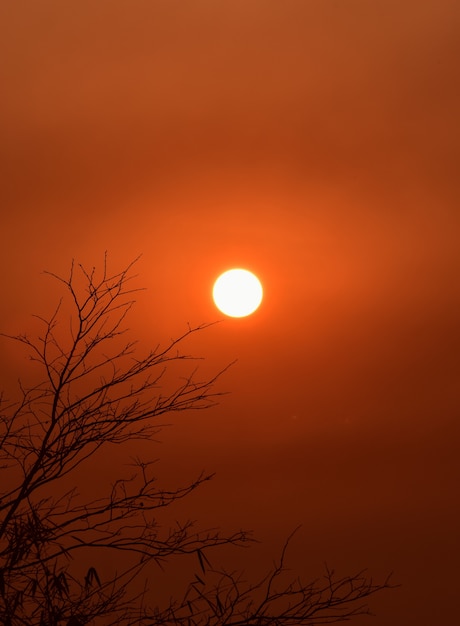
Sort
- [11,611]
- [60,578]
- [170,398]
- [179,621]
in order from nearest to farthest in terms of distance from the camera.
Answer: [11,611] → [179,621] → [60,578] → [170,398]

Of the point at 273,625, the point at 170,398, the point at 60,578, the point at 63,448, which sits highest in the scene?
the point at 170,398

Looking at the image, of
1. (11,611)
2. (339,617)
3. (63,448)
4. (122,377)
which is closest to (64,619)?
(11,611)

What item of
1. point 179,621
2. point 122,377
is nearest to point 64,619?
point 179,621

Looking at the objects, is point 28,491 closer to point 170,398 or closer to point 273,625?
point 170,398

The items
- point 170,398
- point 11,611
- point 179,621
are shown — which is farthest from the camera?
point 170,398

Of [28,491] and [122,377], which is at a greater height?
[122,377]

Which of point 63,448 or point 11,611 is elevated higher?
point 63,448

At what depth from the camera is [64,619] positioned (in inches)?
91.6

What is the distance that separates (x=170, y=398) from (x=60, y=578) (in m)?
0.70

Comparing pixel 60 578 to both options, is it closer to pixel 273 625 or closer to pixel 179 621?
pixel 179 621

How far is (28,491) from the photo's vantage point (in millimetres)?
2455

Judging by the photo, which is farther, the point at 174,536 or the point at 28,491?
the point at 174,536

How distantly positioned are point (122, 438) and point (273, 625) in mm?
796

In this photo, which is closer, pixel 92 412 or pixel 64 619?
pixel 64 619
